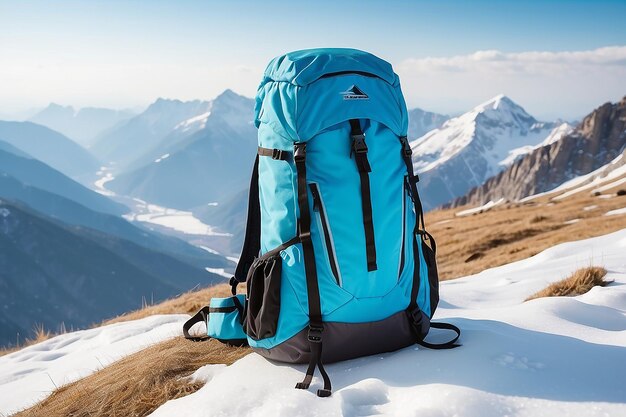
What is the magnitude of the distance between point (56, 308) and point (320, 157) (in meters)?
216

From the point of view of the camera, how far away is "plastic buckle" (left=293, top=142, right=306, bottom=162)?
398cm

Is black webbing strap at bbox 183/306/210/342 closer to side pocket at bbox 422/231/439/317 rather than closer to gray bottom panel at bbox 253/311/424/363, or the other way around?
gray bottom panel at bbox 253/311/424/363

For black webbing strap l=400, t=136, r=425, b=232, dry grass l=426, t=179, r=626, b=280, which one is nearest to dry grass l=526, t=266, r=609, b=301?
black webbing strap l=400, t=136, r=425, b=232

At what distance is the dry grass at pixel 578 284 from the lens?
631cm

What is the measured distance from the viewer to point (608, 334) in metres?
A: 4.50

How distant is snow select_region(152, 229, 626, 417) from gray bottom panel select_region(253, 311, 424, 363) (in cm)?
9

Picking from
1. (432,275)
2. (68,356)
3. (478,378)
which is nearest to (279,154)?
(432,275)

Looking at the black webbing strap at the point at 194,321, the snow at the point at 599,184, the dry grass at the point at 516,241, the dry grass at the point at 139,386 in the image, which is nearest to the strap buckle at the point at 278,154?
the dry grass at the point at 139,386

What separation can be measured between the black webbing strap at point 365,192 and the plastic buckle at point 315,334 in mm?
621

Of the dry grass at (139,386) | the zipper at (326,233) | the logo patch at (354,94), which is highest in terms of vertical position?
the logo patch at (354,94)

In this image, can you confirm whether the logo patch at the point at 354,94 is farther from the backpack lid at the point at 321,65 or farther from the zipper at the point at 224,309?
the zipper at the point at 224,309

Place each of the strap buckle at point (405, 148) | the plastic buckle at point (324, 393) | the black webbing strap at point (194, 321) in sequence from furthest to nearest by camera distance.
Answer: the black webbing strap at point (194, 321), the strap buckle at point (405, 148), the plastic buckle at point (324, 393)

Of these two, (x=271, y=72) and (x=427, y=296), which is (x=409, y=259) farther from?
(x=271, y=72)

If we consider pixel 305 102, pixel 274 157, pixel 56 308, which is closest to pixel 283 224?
pixel 274 157
